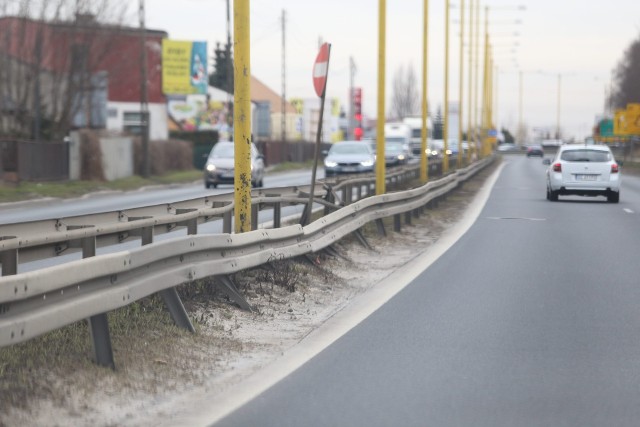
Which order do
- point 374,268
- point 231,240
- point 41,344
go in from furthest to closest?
point 374,268 < point 231,240 < point 41,344

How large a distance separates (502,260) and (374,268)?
73.1 inches

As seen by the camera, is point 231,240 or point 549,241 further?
point 549,241

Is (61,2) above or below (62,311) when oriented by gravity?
above

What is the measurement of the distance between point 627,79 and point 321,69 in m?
141

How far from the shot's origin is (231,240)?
10266 mm

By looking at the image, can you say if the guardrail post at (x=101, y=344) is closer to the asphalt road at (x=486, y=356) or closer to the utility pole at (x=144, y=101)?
the asphalt road at (x=486, y=356)

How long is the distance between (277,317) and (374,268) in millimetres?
4521

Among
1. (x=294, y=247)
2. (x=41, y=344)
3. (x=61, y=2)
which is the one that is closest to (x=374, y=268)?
(x=294, y=247)

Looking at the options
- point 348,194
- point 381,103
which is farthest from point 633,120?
point 348,194

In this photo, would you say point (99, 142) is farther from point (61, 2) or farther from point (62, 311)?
point (62, 311)

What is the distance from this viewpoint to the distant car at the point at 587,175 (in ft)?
105

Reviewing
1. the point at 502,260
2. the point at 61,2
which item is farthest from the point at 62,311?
the point at 61,2

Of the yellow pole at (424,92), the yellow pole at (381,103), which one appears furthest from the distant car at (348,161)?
the yellow pole at (381,103)

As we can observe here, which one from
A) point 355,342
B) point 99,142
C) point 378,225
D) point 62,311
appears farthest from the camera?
point 99,142
